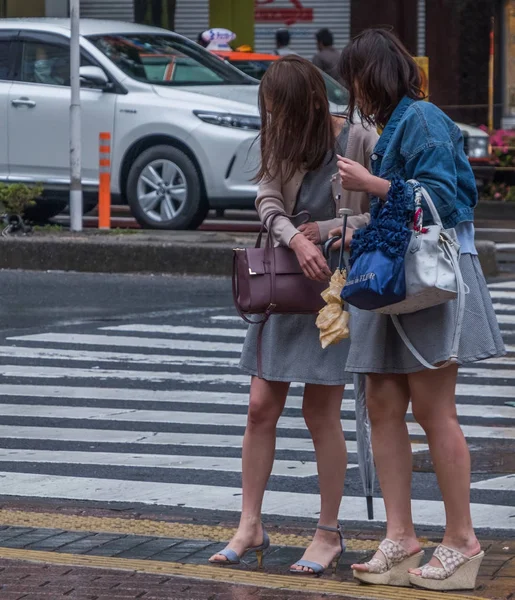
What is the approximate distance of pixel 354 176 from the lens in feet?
15.4

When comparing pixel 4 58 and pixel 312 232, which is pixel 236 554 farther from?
pixel 4 58

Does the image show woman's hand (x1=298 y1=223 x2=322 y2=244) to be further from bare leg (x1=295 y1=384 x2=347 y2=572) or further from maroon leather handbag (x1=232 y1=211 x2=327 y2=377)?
bare leg (x1=295 y1=384 x2=347 y2=572)

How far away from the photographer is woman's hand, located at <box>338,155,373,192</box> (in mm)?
4680

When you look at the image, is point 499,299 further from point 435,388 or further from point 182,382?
point 435,388

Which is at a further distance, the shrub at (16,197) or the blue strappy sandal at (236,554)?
the shrub at (16,197)

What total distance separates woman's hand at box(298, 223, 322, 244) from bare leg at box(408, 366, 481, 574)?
550 mm

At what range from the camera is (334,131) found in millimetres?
5074

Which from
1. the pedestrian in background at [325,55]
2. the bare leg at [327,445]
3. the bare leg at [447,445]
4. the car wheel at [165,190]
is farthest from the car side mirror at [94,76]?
the bare leg at [447,445]

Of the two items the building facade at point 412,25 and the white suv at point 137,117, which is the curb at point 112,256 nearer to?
the white suv at point 137,117

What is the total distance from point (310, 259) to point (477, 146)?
53.0 feet

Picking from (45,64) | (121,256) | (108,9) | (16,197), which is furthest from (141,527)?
(108,9)

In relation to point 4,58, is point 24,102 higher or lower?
lower

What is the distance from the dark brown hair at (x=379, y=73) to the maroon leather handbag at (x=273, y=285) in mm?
480

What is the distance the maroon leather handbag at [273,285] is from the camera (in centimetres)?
501
